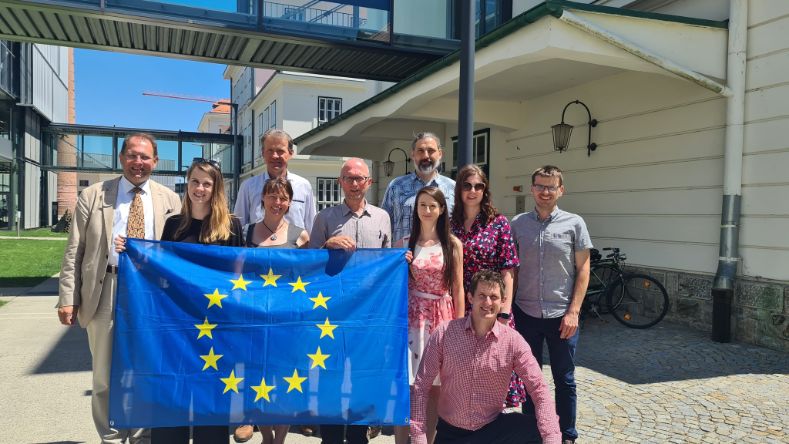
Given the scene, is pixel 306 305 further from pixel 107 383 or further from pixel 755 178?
pixel 755 178

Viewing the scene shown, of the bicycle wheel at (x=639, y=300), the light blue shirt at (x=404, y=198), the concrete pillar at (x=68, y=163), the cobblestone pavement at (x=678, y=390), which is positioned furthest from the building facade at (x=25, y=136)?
the cobblestone pavement at (x=678, y=390)

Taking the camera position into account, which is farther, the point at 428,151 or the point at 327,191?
the point at 327,191

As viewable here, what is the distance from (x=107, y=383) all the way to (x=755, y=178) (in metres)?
7.11

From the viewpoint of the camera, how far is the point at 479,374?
297cm

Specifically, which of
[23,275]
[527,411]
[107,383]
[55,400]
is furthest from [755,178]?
[23,275]

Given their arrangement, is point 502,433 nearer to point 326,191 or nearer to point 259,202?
point 259,202

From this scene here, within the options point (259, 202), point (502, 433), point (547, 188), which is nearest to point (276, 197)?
point (259, 202)

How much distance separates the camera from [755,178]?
654 cm

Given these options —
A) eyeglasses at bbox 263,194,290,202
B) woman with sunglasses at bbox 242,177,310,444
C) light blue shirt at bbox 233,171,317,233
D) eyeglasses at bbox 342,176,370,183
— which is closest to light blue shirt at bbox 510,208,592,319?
eyeglasses at bbox 342,176,370,183

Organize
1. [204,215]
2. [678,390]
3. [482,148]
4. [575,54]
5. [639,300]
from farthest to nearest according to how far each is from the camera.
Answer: [482,148] → [639,300] → [575,54] → [678,390] → [204,215]

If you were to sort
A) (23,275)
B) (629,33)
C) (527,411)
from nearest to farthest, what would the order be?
1. (527,411)
2. (629,33)
3. (23,275)

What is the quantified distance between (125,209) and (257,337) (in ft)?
4.07

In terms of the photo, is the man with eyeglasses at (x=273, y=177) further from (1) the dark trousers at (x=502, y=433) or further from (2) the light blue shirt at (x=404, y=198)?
(1) the dark trousers at (x=502, y=433)

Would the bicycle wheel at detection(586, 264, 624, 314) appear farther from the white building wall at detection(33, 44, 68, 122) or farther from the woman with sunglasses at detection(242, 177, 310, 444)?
the white building wall at detection(33, 44, 68, 122)
